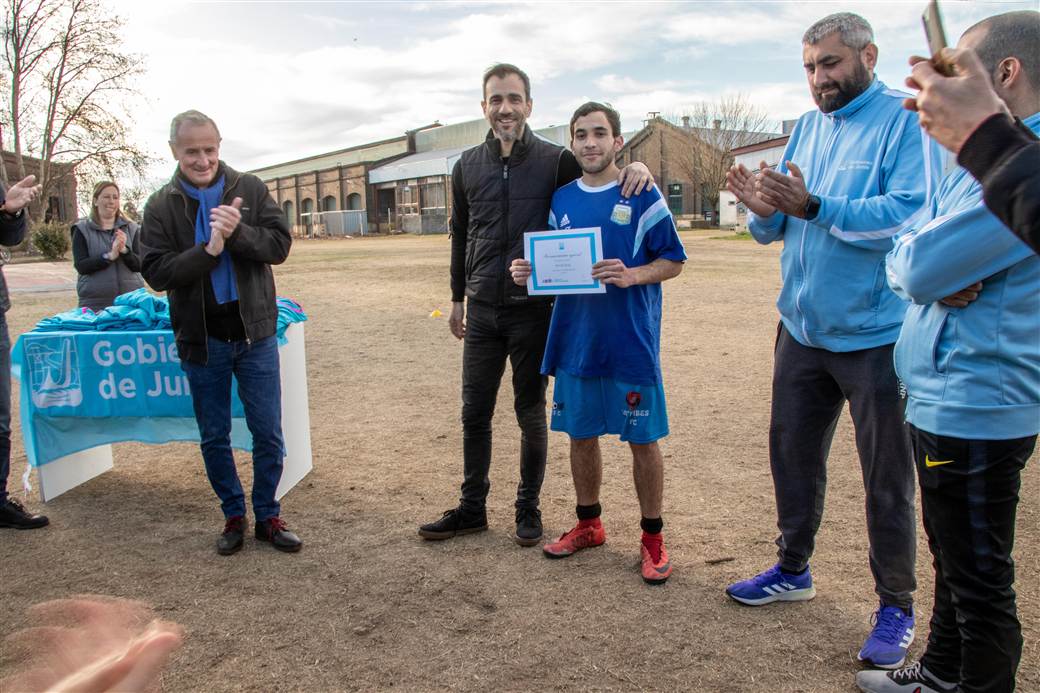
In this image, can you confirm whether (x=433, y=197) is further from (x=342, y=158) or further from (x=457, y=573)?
(x=457, y=573)

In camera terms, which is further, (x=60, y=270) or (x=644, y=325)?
(x=60, y=270)

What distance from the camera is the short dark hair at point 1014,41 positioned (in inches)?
80.1

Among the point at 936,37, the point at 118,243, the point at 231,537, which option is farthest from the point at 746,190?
the point at 118,243

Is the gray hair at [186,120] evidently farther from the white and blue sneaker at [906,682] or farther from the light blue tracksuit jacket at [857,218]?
the white and blue sneaker at [906,682]

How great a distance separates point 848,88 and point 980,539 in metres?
1.76

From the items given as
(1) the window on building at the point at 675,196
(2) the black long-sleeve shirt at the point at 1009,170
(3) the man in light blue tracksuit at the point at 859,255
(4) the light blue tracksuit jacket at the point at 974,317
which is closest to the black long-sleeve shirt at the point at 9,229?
(3) the man in light blue tracksuit at the point at 859,255

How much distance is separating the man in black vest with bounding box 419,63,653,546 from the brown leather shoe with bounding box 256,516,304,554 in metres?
0.68

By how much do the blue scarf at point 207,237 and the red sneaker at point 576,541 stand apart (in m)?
2.14

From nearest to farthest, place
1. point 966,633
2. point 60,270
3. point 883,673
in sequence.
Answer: point 966,633 < point 883,673 < point 60,270

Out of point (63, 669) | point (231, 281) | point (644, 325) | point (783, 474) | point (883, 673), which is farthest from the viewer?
point (231, 281)

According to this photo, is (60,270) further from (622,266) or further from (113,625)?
(113,625)

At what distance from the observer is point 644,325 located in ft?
12.5

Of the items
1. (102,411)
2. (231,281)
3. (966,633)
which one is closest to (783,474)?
(966,633)

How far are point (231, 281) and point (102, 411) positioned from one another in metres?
1.61
